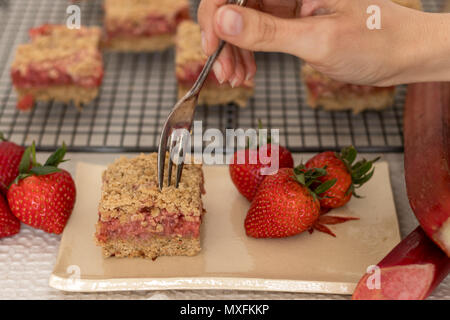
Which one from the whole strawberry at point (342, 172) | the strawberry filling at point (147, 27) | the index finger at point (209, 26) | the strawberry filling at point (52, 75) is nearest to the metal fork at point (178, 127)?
the index finger at point (209, 26)

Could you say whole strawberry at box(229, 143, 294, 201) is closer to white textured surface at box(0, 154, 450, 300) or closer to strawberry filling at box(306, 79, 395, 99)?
white textured surface at box(0, 154, 450, 300)

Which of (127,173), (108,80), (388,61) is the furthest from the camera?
(108,80)

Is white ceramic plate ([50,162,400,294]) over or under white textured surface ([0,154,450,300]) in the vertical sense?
over

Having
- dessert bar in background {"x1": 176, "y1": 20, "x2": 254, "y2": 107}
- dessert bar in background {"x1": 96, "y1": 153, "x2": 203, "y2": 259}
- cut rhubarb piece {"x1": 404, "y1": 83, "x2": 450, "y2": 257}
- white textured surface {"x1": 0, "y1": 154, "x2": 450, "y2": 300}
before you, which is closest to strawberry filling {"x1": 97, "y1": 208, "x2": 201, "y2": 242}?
dessert bar in background {"x1": 96, "y1": 153, "x2": 203, "y2": 259}

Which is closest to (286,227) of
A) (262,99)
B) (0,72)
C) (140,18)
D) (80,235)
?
(80,235)

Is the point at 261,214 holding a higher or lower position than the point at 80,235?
higher

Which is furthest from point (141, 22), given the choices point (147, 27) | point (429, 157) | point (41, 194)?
point (429, 157)
